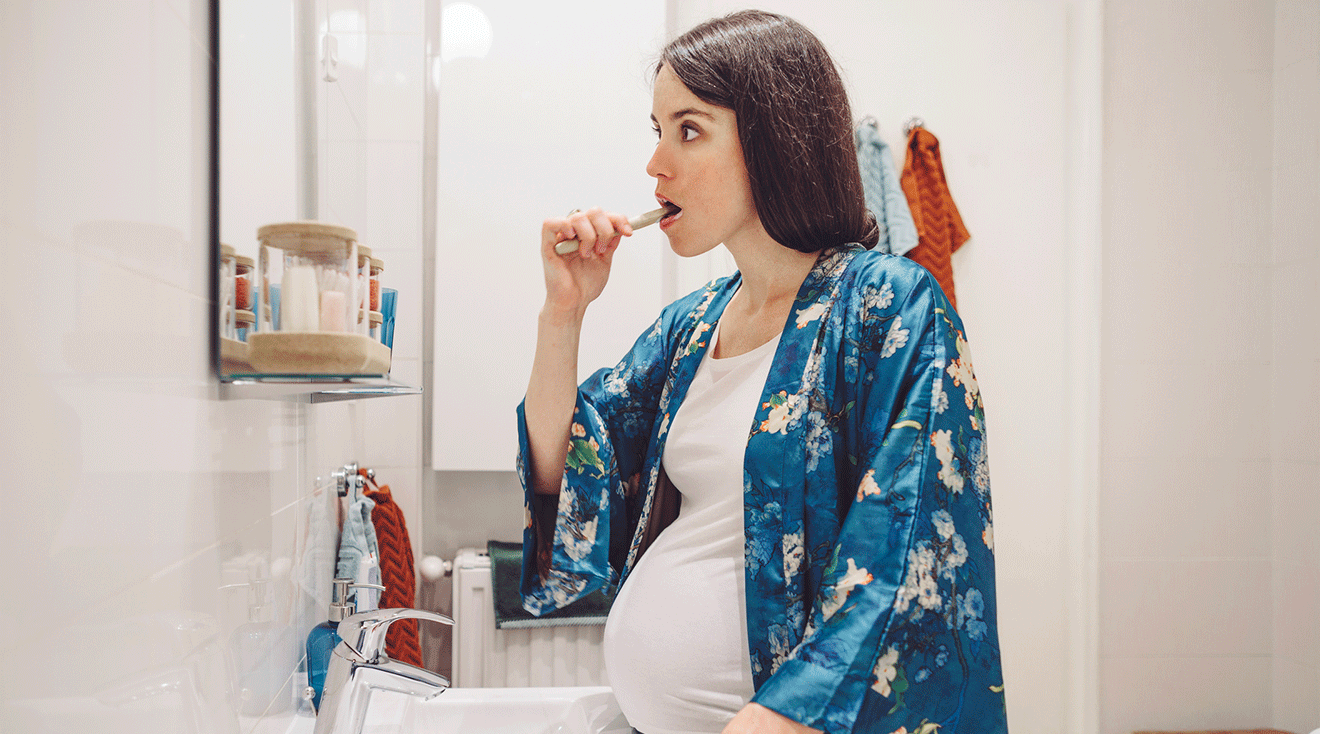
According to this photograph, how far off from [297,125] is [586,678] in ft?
3.76

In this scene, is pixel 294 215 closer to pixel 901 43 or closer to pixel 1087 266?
pixel 901 43

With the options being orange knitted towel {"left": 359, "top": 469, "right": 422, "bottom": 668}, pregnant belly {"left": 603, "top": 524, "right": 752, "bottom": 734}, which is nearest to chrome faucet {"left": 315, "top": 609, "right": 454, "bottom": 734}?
pregnant belly {"left": 603, "top": 524, "right": 752, "bottom": 734}

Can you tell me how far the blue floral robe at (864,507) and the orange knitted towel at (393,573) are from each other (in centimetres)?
60

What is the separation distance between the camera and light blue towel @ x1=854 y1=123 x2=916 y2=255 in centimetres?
162

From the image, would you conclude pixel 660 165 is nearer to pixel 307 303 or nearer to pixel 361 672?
pixel 307 303

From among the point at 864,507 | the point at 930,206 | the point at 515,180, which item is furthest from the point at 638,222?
the point at 930,206

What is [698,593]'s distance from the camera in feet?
2.44

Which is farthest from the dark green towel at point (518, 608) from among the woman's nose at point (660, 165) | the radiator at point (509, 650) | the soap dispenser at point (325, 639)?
the woman's nose at point (660, 165)

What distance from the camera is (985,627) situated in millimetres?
622

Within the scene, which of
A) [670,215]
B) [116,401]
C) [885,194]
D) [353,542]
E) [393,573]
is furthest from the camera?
[885,194]

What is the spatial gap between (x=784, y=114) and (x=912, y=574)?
421mm

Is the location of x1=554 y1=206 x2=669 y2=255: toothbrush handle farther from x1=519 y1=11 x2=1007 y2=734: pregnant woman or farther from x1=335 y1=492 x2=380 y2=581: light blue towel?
x1=335 y1=492 x2=380 y2=581: light blue towel

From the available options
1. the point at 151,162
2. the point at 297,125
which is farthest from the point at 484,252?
the point at 151,162

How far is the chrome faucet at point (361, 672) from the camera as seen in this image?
2.32ft
